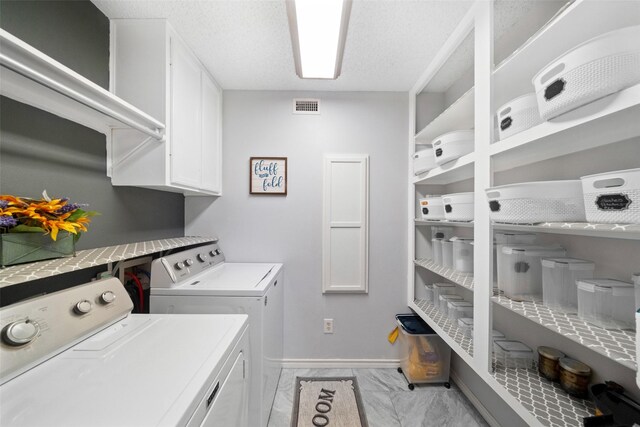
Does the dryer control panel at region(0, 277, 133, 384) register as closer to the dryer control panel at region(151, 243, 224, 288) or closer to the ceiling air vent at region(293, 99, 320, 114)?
the dryer control panel at region(151, 243, 224, 288)

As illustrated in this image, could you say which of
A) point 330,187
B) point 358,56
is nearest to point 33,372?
point 330,187

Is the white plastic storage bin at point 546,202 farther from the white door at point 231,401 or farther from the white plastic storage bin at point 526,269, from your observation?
the white door at point 231,401

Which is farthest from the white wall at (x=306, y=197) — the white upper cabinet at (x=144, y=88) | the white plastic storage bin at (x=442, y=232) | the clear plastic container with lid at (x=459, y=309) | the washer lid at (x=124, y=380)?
the washer lid at (x=124, y=380)

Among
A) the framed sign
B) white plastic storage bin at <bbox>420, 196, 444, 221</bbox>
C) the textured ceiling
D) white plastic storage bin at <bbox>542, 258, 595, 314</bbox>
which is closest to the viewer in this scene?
white plastic storage bin at <bbox>542, 258, 595, 314</bbox>

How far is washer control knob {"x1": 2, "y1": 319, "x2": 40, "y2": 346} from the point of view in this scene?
723 millimetres

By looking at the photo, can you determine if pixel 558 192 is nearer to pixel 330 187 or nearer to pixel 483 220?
pixel 483 220

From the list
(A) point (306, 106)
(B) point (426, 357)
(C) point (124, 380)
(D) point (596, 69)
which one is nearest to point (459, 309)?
(B) point (426, 357)

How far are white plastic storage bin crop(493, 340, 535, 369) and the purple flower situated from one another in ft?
7.10

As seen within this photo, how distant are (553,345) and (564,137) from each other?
104 cm

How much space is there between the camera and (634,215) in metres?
0.68

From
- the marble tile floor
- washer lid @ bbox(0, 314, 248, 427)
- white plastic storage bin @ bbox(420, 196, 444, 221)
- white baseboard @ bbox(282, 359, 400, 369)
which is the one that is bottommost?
the marble tile floor

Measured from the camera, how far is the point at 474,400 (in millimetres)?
1822

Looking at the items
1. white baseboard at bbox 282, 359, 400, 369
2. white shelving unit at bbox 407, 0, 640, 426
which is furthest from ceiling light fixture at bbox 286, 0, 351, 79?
white baseboard at bbox 282, 359, 400, 369

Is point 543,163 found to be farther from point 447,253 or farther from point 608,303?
point 447,253
